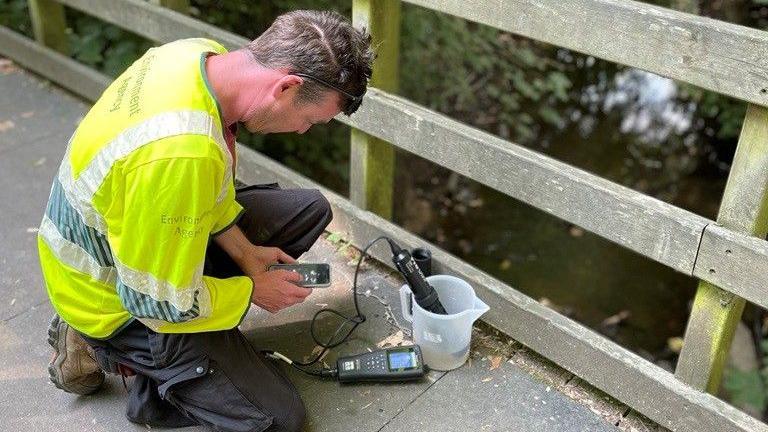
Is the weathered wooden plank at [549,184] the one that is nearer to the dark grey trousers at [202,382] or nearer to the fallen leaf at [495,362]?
the fallen leaf at [495,362]

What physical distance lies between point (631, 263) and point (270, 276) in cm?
404

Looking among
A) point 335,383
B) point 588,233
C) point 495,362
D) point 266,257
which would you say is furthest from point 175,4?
point 588,233

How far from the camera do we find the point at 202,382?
2.22 metres

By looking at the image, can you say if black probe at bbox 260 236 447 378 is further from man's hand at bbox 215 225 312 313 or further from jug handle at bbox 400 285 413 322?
man's hand at bbox 215 225 312 313

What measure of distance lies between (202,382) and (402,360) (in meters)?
0.67

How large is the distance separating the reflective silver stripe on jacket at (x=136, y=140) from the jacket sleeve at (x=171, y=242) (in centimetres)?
6

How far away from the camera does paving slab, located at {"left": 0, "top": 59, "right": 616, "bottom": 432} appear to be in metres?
2.38

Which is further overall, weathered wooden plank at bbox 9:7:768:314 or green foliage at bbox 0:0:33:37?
green foliage at bbox 0:0:33:37

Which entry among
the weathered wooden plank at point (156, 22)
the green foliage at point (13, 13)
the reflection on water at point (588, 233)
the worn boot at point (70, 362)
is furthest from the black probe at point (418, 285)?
the green foliage at point (13, 13)

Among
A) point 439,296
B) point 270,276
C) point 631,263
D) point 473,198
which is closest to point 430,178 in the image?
point 473,198

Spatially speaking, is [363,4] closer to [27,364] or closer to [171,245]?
[171,245]

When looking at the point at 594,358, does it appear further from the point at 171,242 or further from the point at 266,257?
the point at 171,242

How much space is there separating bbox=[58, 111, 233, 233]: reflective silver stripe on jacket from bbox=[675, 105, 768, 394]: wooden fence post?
1355 mm

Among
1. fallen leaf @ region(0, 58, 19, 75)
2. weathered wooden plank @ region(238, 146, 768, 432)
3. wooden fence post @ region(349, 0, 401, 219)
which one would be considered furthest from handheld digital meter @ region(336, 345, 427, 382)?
fallen leaf @ region(0, 58, 19, 75)
